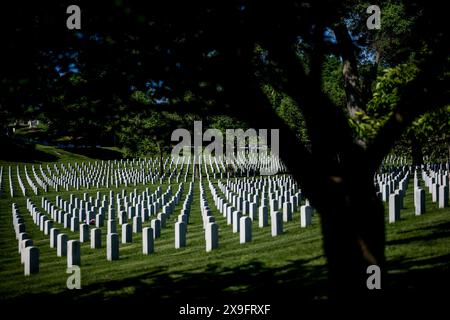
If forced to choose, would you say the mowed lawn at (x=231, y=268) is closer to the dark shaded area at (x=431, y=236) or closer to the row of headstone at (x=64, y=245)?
the dark shaded area at (x=431, y=236)

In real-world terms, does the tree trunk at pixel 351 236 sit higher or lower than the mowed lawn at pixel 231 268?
Answer: higher

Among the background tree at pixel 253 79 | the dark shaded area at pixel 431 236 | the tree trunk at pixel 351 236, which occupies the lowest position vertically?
the dark shaded area at pixel 431 236

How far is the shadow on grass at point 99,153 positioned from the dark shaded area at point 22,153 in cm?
650

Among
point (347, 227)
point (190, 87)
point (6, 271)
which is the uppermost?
point (190, 87)

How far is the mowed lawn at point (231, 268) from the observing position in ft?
19.9

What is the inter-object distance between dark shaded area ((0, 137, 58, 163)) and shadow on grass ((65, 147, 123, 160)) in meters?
6.50

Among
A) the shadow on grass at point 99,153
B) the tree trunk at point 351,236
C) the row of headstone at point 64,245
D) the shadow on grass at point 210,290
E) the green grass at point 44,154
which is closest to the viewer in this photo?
the tree trunk at point 351,236

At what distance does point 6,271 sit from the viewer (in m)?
9.38

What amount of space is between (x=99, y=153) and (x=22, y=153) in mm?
12645

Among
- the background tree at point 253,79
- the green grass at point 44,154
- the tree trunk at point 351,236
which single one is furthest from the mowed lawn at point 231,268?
the green grass at point 44,154

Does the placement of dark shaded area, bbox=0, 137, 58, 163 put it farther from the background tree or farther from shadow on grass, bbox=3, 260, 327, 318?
the background tree
